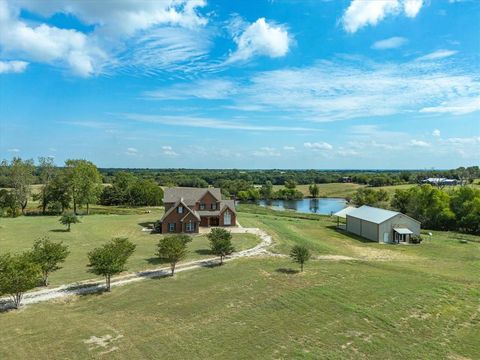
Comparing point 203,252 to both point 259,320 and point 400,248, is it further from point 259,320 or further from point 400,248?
point 400,248

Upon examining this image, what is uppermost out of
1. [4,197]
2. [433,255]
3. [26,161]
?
[26,161]

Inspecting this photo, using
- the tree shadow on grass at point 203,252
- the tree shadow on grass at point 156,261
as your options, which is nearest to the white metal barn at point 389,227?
the tree shadow on grass at point 203,252

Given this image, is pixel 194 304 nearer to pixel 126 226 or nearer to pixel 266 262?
pixel 266 262

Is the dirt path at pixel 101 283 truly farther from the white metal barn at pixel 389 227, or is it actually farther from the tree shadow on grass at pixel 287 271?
the white metal barn at pixel 389 227

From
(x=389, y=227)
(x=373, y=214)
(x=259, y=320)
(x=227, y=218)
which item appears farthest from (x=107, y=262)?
(x=373, y=214)

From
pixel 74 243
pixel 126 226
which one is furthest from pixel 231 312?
pixel 126 226

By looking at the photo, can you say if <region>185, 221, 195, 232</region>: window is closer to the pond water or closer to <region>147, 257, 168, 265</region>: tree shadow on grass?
<region>147, 257, 168, 265</region>: tree shadow on grass

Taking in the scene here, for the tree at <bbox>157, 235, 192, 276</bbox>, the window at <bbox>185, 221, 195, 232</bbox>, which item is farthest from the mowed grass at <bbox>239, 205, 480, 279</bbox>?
the tree at <bbox>157, 235, 192, 276</bbox>
